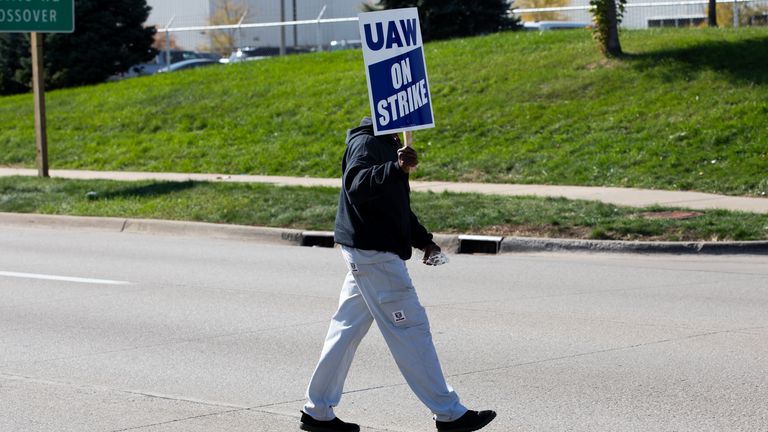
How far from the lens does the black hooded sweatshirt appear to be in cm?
550

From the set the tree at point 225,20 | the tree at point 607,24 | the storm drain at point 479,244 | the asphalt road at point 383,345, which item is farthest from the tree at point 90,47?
the storm drain at point 479,244

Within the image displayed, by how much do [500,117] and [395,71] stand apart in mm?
15502

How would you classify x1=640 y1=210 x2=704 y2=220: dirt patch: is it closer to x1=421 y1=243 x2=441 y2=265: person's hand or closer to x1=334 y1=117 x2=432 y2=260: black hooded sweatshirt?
x1=421 y1=243 x2=441 y2=265: person's hand

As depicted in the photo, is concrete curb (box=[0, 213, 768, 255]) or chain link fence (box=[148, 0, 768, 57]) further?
chain link fence (box=[148, 0, 768, 57])

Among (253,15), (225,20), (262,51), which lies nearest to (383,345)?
(262,51)

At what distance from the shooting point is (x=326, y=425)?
5.89m

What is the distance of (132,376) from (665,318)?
4098mm

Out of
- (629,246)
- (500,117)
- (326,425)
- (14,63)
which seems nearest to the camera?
(326,425)

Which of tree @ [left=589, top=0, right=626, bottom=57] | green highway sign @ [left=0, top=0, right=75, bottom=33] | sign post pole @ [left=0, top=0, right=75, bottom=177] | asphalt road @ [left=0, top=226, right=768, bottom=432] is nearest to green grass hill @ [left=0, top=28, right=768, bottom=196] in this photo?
tree @ [left=589, top=0, right=626, bottom=57]

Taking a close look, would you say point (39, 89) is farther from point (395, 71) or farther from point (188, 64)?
point (188, 64)

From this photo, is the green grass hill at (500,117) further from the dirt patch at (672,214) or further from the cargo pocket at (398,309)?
the cargo pocket at (398,309)

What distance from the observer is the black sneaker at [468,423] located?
5.66 metres

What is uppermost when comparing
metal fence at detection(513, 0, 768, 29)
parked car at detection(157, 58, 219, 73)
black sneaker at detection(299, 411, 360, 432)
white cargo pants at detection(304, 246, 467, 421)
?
metal fence at detection(513, 0, 768, 29)

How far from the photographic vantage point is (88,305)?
10.2 meters
